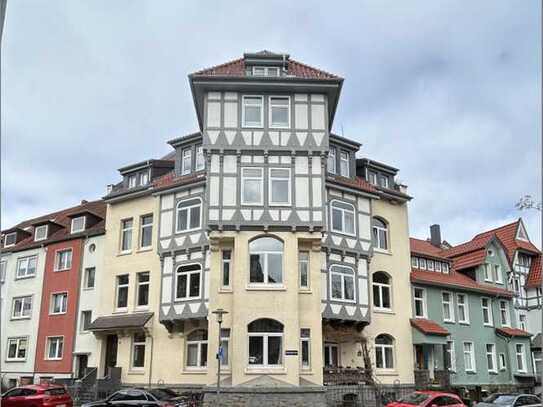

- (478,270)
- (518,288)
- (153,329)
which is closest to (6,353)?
(153,329)

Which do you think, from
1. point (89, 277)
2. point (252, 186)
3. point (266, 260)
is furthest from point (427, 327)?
point (89, 277)

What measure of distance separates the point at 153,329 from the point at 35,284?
12161 millimetres

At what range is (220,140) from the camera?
90.4ft

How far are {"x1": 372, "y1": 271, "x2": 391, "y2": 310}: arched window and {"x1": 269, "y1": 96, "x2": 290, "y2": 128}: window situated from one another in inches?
402

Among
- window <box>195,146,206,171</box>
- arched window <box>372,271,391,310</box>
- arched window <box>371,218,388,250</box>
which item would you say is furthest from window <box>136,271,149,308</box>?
arched window <box>371,218,388,250</box>

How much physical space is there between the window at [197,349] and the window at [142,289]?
3765 millimetres

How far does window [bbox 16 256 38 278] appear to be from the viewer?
39219 millimetres

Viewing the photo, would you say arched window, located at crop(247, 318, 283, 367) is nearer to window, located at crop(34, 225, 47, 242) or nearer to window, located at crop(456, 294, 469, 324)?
window, located at crop(456, 294, 469, 324)

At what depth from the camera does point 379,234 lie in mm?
33344

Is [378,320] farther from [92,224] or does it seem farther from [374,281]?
[92,224]

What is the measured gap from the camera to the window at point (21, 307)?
38.3 meters

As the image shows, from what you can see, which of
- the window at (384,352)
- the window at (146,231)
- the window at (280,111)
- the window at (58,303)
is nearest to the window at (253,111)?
the window at (280,111)

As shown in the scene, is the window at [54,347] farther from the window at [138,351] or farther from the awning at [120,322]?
the window at [138,351]

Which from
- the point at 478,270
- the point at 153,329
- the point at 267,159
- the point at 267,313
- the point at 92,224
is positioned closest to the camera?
the point at 267,313
